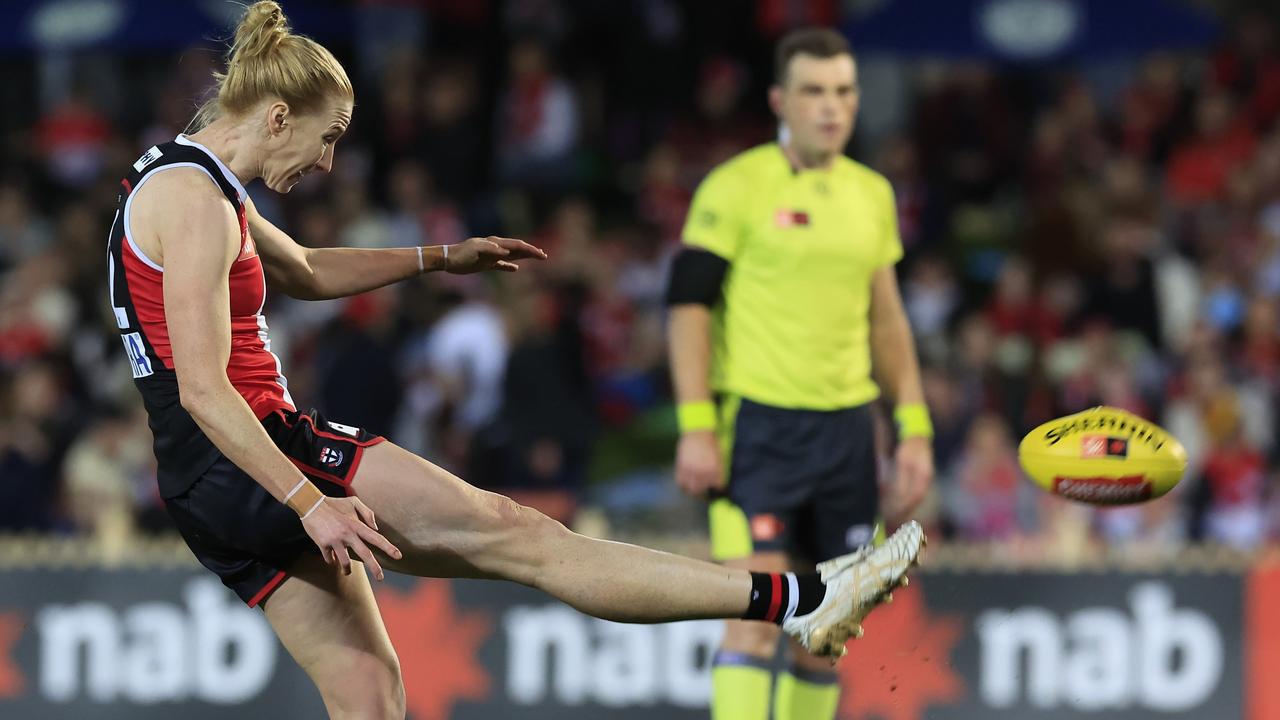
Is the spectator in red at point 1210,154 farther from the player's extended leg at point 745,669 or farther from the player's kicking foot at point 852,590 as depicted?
the player's kicking foot at point 852,590

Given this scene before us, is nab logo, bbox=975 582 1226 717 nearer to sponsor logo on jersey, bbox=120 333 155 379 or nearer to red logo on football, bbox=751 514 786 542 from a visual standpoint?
red logo on football, bbox=751 514 786 542

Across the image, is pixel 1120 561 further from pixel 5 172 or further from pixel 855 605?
pixel 5 172

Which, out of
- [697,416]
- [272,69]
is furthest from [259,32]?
[697,416]

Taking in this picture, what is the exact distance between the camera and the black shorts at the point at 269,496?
14.6 ft

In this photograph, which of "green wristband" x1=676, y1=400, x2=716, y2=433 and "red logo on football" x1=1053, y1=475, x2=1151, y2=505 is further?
"green wristband" x1=676, y1=400, x2=716, y2=433

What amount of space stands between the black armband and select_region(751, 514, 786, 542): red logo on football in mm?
714

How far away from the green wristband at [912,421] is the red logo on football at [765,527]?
60cm

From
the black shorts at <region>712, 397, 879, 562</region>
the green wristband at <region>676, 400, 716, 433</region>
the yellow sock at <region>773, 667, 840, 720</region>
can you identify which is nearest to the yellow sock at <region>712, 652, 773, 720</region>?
the yellow sock at <region>773, 667, 840, 720</region>

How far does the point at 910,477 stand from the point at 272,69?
271 cm

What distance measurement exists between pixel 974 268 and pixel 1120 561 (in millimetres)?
3744

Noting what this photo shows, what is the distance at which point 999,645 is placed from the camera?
7.54 metres

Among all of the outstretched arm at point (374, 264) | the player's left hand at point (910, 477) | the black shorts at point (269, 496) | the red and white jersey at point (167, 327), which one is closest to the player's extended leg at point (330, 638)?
the black shorts at point (269, 496)

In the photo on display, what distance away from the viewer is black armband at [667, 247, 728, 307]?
5.95m

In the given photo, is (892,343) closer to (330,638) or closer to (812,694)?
(812,694)
